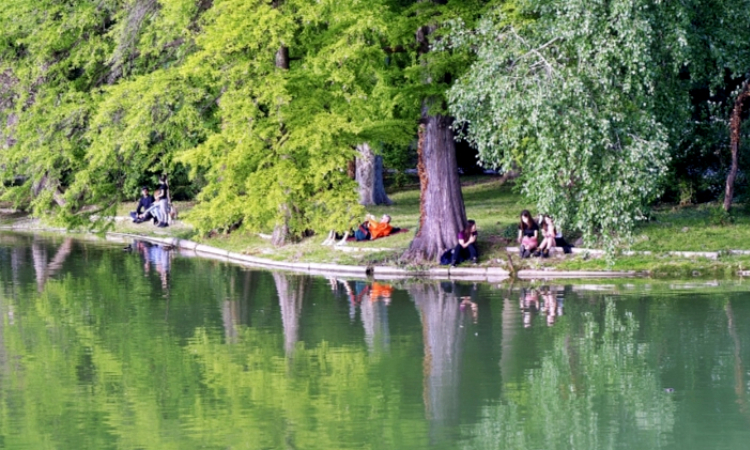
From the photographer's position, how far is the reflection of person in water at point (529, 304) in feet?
64.6

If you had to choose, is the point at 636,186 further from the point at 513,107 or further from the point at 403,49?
the point at 403,49

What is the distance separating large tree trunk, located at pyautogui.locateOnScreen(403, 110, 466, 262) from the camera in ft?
87.2

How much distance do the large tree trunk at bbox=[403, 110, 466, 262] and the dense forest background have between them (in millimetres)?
43

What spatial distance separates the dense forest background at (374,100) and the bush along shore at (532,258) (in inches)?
28.6

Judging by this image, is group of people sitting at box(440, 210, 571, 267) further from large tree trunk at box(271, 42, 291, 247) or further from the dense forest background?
large tree trunk at box(271, 42, 291, 247)

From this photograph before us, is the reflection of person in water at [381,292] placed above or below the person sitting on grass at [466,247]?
below

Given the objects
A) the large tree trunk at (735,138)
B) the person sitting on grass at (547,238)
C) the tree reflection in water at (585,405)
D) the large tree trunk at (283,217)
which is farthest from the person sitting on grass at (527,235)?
the tree reflection in water at (585,405)

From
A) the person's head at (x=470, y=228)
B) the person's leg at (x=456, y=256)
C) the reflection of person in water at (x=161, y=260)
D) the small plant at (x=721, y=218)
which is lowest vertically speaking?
the reflection of person in water at (x=161, y=260)

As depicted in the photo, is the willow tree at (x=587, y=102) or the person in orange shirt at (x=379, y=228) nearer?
the willow tree at (x=587, y=102)

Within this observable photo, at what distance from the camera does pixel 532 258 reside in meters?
25.5

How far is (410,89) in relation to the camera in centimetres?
2566

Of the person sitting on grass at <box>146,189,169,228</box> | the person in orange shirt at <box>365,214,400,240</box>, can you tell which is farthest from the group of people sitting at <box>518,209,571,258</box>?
the person sitting on grass at <box>146,189,169,228</box>

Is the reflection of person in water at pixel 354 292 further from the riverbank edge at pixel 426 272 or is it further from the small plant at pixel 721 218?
the small plant at pixel 721 218

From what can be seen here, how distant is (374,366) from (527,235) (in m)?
10.0
